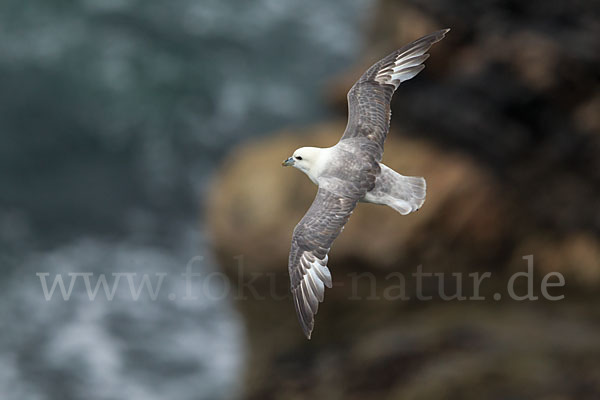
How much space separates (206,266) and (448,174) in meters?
6.82

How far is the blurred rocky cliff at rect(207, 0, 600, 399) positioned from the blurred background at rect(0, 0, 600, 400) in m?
0.03

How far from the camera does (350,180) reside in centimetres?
742

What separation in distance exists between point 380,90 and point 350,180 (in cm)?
138

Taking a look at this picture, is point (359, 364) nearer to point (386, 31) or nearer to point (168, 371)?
point (168, 371)

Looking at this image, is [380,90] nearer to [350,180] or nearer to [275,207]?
[350,180]

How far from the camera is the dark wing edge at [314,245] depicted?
7.10m

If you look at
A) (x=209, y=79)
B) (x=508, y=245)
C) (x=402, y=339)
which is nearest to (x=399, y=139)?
(x=508, y=245)

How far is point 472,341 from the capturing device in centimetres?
1184

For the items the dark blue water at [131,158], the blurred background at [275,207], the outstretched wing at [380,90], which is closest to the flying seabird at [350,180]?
the outstretched wing at [380,90]

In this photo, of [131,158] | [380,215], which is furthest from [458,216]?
[131,158]

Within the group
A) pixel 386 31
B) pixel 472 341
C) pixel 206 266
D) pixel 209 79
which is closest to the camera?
pixel 472 341

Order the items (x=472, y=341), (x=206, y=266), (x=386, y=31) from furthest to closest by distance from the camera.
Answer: (x=206, y=266)
(x=386, y=31)
(x=472, y=341)

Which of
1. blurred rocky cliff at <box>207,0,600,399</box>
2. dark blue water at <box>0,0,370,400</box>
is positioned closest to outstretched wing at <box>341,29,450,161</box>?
blurred rocky cliff at <box>207,0,600,399</box>

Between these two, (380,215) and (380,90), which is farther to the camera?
(380,215)
